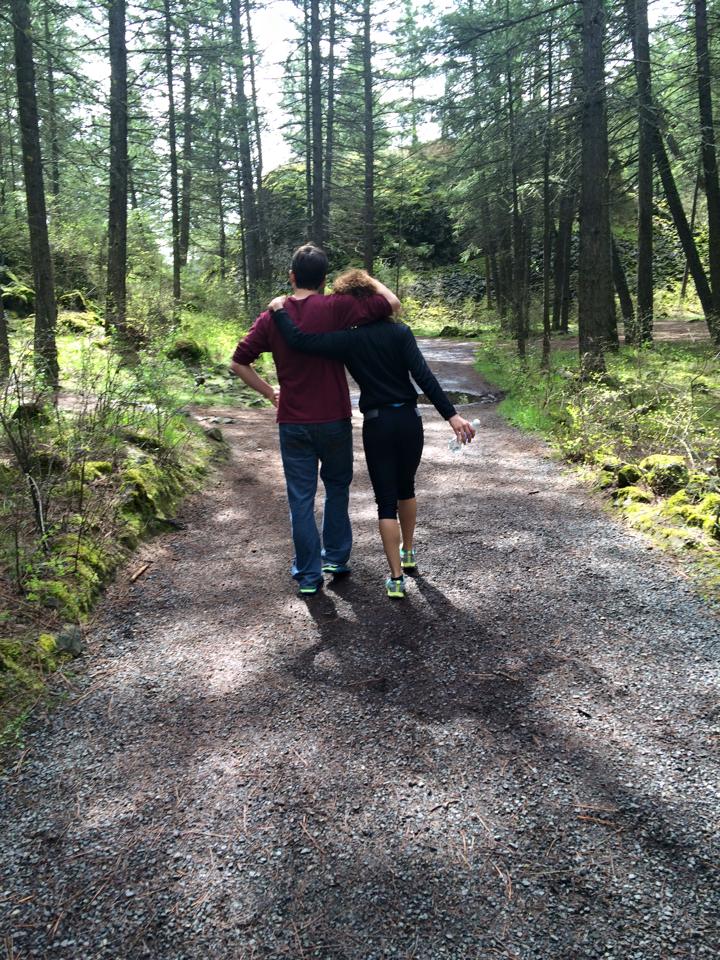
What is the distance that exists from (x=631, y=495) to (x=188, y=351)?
38.2ft

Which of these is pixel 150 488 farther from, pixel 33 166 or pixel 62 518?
pixel 33 166

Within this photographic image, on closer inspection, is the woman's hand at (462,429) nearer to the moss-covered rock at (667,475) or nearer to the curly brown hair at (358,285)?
the curly brown hair at (358,285)

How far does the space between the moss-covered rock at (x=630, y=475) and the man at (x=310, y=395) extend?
2.98 metres

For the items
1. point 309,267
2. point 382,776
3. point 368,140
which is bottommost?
point 382,776

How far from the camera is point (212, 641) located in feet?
12.3

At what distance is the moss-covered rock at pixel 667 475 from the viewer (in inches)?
218

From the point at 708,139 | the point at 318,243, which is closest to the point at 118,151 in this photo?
the point at 318,243

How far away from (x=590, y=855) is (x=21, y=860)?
1959 mm

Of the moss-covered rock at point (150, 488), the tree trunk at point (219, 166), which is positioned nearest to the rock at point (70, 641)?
the moss-covered rock at point (150, 488)

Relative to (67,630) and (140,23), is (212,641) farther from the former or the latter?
(140,23)

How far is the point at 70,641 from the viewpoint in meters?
3.51

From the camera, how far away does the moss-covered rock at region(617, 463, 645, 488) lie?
5880mm

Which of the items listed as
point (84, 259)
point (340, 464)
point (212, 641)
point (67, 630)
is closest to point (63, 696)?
point (67, 630)

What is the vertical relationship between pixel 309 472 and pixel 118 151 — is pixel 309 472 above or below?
below
